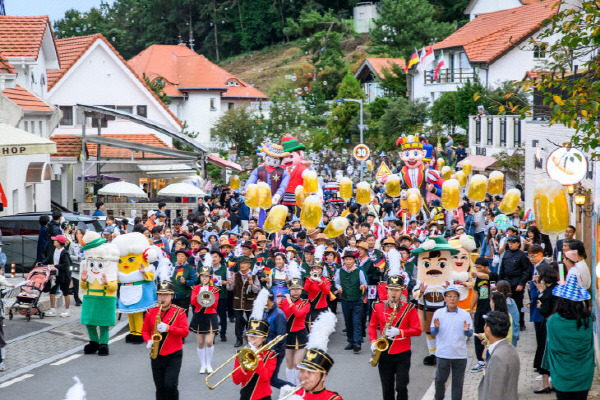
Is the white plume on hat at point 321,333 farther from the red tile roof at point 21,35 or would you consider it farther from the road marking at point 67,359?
the red tile roof at point 21,35

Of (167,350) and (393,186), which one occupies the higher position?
(393,186)

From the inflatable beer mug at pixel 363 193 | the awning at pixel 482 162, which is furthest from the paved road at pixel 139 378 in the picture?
the awning at pixel 482 162

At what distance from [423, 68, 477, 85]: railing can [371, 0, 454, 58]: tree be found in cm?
1608

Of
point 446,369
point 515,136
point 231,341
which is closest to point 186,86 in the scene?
point 515,136

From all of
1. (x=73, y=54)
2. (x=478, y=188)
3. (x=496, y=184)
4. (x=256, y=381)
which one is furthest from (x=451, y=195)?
(x=73, y=54)

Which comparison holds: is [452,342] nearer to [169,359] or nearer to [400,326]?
[400,326]

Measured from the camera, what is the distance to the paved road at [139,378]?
1233 cm

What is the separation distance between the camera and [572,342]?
9.14 meters

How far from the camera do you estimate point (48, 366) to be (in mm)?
13945

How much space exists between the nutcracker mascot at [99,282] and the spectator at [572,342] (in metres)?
7.66

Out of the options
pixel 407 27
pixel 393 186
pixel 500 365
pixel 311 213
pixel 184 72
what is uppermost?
pixel 407 27

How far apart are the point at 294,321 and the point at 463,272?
2.72 metres

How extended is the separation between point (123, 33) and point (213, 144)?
36006 mm

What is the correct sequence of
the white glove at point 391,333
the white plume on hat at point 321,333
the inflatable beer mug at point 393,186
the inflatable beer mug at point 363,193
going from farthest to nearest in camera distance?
the inflatable beer mug at point 393,186 < the inflatable beer mug at point 363,193 < the white glove at point 391,333 < the white plume on hat at point 321,333
